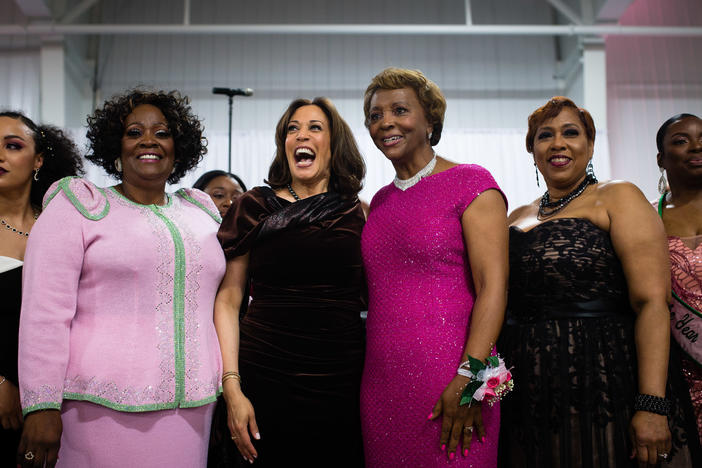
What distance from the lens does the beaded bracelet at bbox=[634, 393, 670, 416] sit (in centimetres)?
189

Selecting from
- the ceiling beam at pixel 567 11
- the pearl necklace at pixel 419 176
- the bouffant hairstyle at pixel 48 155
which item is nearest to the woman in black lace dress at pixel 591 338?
the pearl necklace at pixel 419 176

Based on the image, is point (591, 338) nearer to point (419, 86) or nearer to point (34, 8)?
point (419, 86)

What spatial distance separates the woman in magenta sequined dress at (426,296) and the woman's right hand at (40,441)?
0.96 meters

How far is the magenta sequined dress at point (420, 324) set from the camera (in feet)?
6.18

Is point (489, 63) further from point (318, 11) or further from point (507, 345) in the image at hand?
point (507, 345)

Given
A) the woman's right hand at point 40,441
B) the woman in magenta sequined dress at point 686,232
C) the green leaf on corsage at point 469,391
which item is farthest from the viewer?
the woman in magenta sequined dress at point 686,232

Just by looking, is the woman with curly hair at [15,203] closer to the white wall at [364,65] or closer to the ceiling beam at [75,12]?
the ceiling beam at [75,12]

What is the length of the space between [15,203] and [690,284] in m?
2.65

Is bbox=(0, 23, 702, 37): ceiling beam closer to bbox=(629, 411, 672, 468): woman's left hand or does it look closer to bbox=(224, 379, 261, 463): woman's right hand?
bbox=(224, 379, 261, 463): woman's right hand

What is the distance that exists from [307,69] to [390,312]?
747 cm

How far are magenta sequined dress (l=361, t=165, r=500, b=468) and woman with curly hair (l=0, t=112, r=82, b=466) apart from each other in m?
1.22

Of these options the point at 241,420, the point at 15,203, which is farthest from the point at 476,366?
the point at 15,203

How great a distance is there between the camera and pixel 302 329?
2115mm

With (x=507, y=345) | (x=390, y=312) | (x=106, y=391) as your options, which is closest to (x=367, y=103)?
(x=390, y=312)
